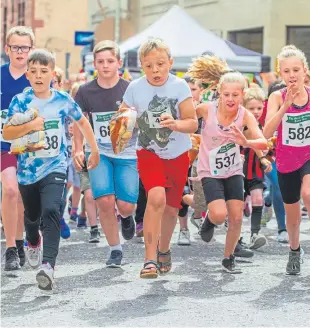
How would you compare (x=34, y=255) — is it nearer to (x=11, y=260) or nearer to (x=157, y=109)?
(x=11, y=260)

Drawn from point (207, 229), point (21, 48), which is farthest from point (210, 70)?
point (21, 48)

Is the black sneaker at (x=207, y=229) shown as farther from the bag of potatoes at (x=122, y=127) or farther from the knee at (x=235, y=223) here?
the bag of potatoes at (x=122, y=127)

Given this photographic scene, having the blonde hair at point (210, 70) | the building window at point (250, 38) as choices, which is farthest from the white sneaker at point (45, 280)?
the building window at point (250, 38)

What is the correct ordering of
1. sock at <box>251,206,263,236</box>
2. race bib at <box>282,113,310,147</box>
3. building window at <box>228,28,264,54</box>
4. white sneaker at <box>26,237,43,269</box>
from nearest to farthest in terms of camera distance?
race bib at <box>282,113,310,147</box> → white sneaker at <box>26,237,43,269</box> → sock at <box>251,206,263,236</box> → building window at <box>228,28,264,54</box>

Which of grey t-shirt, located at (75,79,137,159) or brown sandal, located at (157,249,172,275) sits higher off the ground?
grey t-shirt, located at (75,79,137,159)

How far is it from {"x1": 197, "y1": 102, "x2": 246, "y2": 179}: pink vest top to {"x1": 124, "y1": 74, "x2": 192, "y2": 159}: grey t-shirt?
1.49ft

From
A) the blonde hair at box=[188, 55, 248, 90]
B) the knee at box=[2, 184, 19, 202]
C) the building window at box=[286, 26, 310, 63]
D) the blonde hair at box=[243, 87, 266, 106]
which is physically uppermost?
the building window at box=[286, 26, 310, 63]

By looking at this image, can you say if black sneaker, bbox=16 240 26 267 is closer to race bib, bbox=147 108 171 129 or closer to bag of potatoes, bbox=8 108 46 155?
bag of potatoes, bbox=8 108 46 155

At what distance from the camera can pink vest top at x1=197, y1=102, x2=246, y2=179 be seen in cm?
859

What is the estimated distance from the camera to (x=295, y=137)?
8.43 m

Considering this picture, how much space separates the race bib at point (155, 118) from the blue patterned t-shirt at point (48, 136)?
50 centimetres

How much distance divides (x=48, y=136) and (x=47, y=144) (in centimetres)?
6

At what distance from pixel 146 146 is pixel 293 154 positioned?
1108mm

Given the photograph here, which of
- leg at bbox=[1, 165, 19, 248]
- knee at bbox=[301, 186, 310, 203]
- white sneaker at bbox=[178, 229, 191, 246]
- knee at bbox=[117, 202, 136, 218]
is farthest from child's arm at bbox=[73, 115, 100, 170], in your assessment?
white sneaker at bbox=[178, 229, 191, 246]
